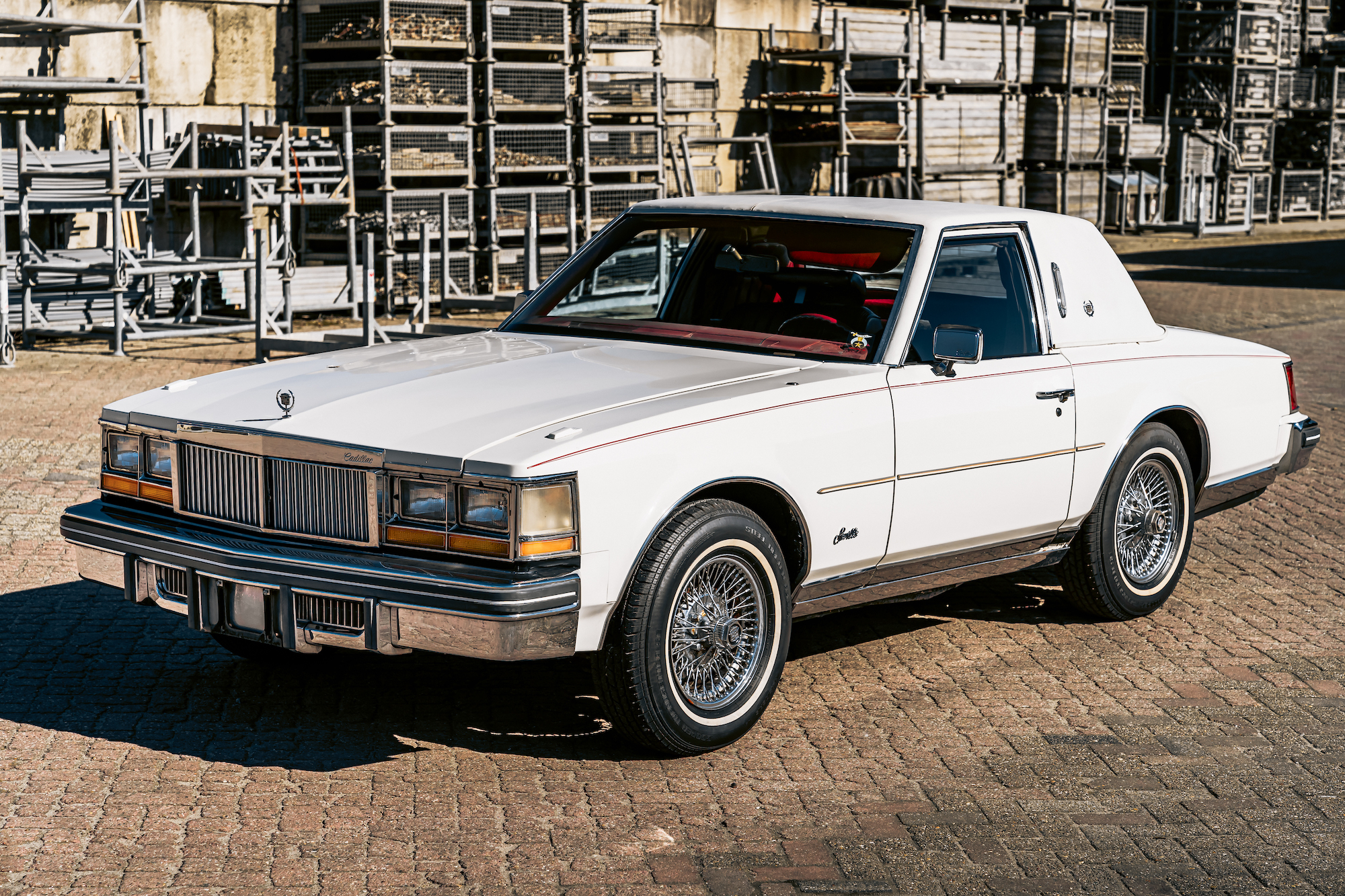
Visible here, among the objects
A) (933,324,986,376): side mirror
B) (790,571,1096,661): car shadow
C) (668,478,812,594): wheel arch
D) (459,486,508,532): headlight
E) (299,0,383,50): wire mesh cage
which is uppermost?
(299,0,383,50): wire mesh cage

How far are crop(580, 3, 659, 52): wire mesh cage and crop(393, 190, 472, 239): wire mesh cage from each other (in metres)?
2.87

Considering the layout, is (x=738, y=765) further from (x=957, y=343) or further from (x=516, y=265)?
(x=516, y=265)

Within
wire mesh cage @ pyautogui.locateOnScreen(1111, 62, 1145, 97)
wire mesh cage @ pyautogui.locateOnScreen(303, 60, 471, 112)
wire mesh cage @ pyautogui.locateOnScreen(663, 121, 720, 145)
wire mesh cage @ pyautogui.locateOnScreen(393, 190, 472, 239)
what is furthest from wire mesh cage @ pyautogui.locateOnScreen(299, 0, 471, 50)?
wire mesh cage @ pyautogui.locateOnScreen(1111, 62, 1145, 97)

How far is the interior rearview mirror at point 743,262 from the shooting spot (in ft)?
21.3

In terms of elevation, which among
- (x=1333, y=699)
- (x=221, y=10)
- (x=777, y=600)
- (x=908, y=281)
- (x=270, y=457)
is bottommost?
(x=1333, y=699)

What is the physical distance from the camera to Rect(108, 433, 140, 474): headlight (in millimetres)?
5488

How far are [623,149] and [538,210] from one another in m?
1.86

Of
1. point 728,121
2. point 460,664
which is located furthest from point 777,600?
point 728,121

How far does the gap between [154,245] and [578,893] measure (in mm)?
16152

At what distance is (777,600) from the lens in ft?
17.6

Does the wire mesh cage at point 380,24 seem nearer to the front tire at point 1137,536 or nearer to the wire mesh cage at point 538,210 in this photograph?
the wire mesh cage at point 538,210

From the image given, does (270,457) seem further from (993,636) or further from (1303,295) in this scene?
(1303,295)

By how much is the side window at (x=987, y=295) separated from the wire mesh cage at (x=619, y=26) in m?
16.2

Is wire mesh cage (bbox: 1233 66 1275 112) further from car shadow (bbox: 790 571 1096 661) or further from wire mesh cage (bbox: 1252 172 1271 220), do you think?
car shadow (bbox: 790 571 1096 661)
